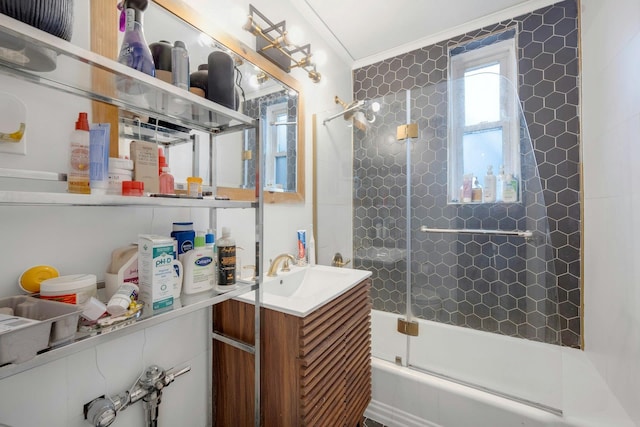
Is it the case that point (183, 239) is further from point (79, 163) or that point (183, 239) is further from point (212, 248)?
point (79, 163)

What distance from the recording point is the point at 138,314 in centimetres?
58

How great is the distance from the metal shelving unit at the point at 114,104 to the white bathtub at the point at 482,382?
0.87 meters

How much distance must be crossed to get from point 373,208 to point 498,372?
4.28ft

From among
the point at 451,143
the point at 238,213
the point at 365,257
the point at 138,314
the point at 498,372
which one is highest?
the point at 451,143

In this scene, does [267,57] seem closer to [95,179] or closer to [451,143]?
[95,179]

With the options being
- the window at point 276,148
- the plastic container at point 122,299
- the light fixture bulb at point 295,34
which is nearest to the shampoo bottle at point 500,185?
the window at point 276,148

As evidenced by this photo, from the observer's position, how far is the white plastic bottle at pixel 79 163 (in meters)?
0.56

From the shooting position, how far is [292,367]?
860 mm

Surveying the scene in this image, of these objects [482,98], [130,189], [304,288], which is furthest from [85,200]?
[482,98]

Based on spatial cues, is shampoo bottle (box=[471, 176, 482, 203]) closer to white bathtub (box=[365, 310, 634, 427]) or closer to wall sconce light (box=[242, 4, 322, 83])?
white bathtub (box=[365, 310, 634, 427])

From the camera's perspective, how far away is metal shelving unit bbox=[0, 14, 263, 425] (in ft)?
1.39

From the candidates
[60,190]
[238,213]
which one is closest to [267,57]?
[238,213]

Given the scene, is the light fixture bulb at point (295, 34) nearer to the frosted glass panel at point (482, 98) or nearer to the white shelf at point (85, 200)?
the frosted glass panel at point (482, 98)

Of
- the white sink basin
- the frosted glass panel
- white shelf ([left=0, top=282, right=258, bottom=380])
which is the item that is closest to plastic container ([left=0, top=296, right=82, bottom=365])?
white shelf ([left=0, top=282, right=258, bottom=380])
